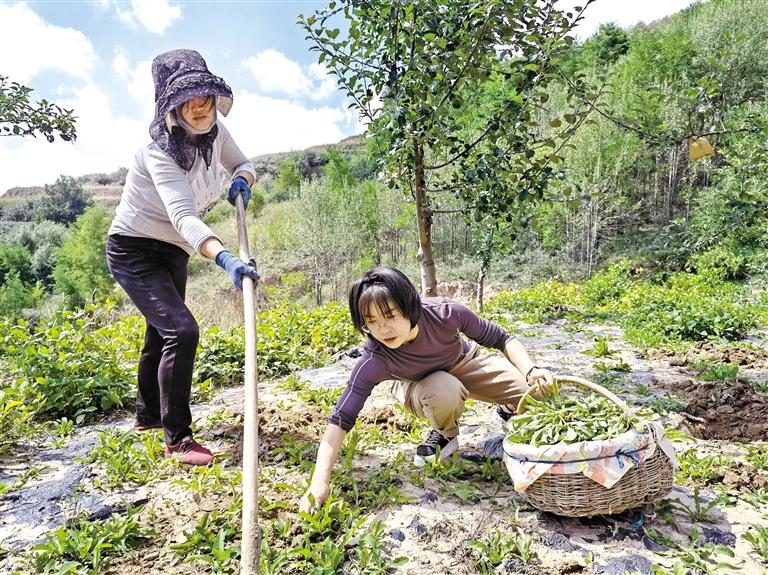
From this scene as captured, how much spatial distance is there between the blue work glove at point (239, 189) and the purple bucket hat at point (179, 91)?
378mm

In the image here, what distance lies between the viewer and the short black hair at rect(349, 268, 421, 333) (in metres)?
2.10

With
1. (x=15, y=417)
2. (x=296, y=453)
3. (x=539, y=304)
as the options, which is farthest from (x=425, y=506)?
(x=539, y=304)

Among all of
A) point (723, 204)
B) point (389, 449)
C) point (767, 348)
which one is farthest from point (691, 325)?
point (389, 449)

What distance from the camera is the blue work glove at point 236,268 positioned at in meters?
2.08

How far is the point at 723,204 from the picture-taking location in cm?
318

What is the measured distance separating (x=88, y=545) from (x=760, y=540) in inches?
95.2

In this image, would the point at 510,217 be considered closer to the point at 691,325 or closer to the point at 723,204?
the point at 723,204

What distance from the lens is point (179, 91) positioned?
7.38ft

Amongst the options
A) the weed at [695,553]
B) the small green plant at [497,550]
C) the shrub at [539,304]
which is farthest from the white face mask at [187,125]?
the shrub at [539,304]

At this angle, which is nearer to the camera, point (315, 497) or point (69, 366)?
point (315, 497)

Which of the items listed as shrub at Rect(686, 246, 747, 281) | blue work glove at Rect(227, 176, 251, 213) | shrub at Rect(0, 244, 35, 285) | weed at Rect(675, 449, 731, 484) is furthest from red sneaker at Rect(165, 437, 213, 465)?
shrub at Rect(0, 244, 35, 285)

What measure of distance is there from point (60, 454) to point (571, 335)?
5276mm

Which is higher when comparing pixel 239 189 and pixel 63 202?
pixel 63 202

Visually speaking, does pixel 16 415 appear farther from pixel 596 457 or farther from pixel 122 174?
pixel 122 174
